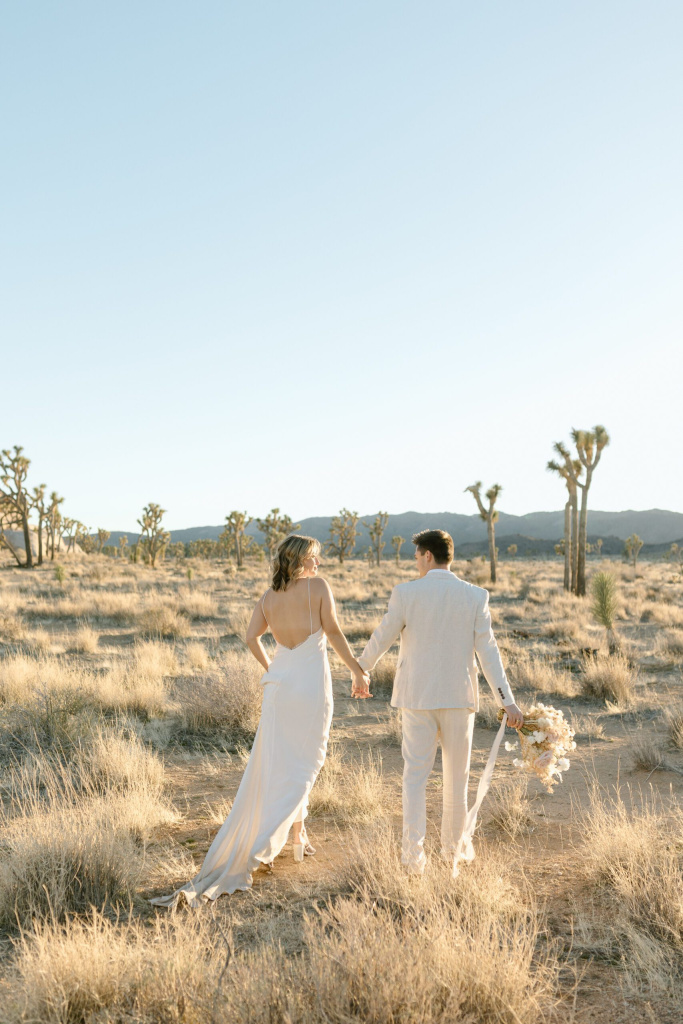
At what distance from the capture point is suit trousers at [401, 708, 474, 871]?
4285 millimetres

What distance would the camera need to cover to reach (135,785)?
611 cm

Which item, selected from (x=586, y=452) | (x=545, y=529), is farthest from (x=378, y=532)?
(x=545, y=529)

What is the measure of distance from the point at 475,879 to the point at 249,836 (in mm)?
1440

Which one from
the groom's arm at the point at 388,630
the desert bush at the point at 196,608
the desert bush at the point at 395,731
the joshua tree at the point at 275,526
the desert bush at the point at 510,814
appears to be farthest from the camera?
the joshua tree at the point at 275,526

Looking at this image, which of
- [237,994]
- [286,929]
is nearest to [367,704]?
[286,929]

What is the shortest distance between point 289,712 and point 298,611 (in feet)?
2.10

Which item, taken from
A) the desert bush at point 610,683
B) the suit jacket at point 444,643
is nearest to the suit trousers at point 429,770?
the suit jacket at point 444,643

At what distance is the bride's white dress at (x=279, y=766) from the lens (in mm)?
4461

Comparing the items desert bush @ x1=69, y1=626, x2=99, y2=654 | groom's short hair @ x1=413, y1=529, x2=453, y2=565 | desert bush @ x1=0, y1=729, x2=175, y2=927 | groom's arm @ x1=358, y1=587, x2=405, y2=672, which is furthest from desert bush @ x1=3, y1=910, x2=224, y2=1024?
desert bush @ x1=69, y1=626, x2=99, y2=654

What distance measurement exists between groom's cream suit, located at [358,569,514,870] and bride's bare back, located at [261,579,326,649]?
1.80 ft

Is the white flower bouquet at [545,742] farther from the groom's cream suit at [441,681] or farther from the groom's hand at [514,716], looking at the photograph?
the groom's cream suit at [441,681]

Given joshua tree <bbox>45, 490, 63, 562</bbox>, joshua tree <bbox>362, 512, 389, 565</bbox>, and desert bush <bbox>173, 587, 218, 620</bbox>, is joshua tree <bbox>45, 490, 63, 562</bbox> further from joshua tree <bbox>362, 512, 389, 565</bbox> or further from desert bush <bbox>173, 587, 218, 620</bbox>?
desert bush <bbox>173, 587, 218, 620</bbox>

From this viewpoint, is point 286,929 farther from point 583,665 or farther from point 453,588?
point 583,665

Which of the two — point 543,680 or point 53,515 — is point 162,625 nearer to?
point 543,680
